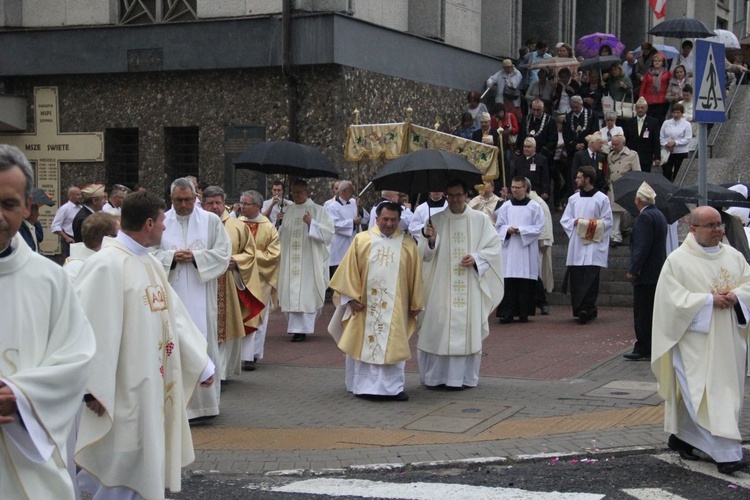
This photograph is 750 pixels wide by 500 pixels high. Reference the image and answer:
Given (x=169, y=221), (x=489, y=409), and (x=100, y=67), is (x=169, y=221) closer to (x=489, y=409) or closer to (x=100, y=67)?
(x=489, y=409)

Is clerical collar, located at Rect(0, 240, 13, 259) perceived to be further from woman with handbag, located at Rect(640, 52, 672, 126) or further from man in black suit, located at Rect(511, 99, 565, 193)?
woman with handbag, located at Rect(640, 52, 672, 126)

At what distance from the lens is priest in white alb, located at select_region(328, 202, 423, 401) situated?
1023 centimetres

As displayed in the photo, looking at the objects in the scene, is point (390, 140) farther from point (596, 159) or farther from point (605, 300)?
point (605, 300)

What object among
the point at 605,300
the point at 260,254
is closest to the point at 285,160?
the point at 260,254

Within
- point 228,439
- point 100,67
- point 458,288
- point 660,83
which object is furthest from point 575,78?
point 228,439

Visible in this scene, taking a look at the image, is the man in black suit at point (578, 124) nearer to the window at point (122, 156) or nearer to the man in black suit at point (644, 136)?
the man in black suit at point (644, 136)

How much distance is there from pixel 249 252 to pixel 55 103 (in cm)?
1094

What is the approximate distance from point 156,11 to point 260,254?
9.59 m

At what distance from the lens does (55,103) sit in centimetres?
2058

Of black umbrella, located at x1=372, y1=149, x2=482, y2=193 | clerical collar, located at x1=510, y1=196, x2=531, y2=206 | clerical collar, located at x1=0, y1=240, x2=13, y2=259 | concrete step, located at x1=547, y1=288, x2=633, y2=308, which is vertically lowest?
concrete step, located at x1=547, y1=288, x2=633, y2=308

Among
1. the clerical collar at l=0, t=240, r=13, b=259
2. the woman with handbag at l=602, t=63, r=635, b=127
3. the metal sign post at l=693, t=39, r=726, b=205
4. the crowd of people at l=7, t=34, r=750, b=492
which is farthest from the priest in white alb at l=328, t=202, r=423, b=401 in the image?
the woman with handbag at l=602, t=63, r=635, b=127

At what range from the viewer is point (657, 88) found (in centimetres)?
2084

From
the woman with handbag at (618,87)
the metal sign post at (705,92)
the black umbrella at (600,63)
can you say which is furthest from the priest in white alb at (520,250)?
the black umbrella at (600,63)

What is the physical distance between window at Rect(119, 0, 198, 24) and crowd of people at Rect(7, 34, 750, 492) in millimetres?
3780
